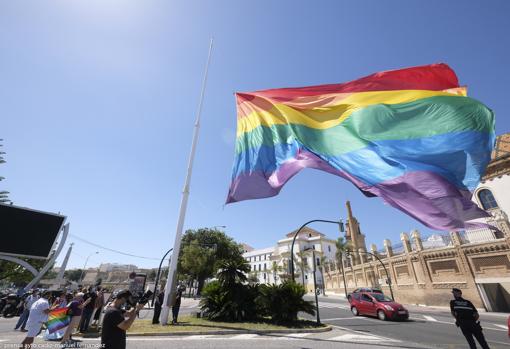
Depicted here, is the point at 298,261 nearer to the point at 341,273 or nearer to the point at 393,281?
the point at 341,273

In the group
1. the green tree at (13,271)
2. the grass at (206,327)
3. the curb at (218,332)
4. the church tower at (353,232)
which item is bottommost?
the curb at (218,332)

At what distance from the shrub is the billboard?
28.5 metres

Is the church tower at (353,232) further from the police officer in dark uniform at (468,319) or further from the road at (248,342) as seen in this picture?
the police officer in dark uniform at (468,319)

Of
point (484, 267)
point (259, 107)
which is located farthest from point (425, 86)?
point (484, 267)

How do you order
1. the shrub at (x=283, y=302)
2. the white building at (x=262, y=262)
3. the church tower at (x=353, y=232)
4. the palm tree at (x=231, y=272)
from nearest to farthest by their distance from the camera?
the shrub at (x=283, y=302) < the palm tree at (x=231, y=272) < the church tower at (x=353, y=232) < the white building at (x=262, y=262)

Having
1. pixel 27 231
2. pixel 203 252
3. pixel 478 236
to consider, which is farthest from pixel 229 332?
pixel 203 252

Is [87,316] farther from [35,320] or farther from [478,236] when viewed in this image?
[478,236]

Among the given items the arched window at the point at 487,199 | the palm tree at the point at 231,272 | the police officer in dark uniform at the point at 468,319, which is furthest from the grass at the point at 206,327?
the arched window at the point at 487,199

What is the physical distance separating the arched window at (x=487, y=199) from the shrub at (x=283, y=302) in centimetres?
2715

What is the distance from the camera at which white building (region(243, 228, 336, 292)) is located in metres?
73.0

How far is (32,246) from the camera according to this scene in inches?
1093

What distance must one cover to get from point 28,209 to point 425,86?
37.3 metres

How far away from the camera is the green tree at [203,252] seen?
4719 centimetres

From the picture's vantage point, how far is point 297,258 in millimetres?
77750
